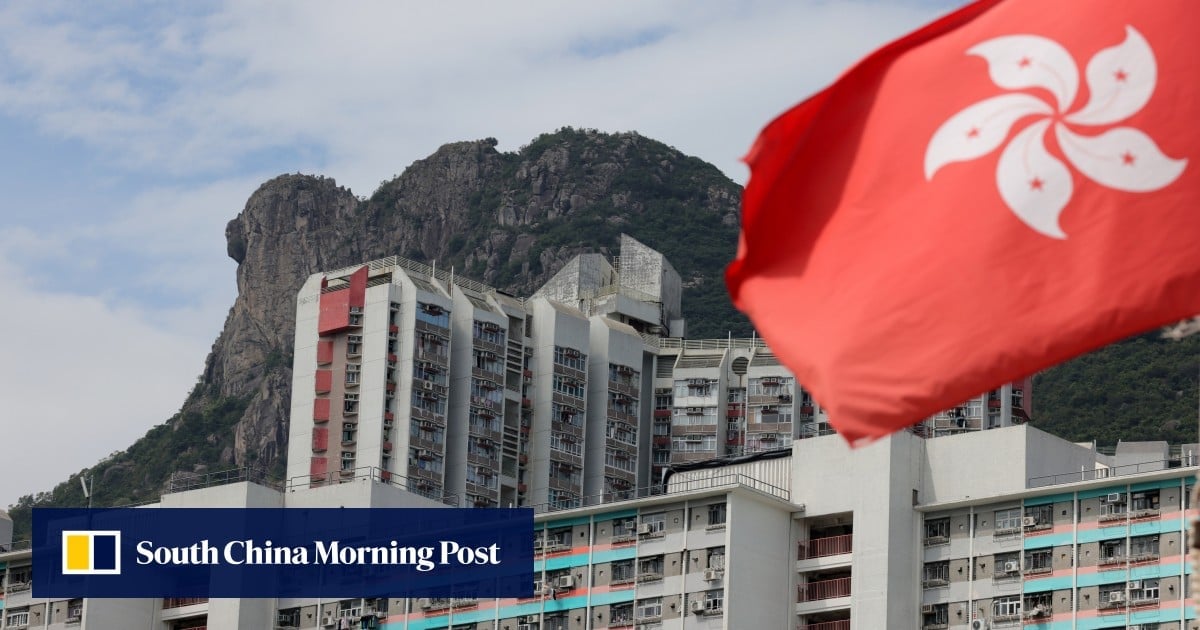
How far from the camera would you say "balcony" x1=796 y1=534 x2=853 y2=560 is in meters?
80.0

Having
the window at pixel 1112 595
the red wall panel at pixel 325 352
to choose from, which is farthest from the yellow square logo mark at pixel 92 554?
the window at pixel 1112 595

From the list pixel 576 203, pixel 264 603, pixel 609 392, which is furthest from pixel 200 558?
pixel 576 203

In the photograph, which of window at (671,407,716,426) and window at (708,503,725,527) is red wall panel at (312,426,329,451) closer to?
window at (671,407,716,426)

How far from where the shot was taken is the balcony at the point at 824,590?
79.4m

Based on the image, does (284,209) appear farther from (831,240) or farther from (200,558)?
(831,240)

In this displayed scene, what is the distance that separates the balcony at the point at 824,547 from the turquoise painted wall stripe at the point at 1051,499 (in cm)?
644

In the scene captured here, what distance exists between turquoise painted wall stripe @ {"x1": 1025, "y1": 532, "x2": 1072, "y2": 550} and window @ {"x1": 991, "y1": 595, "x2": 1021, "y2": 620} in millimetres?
1720

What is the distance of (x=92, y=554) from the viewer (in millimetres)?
94750

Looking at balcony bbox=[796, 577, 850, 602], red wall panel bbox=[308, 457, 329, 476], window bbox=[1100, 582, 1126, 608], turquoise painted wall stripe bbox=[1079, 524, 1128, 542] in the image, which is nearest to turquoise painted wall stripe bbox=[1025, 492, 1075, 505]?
turquoise painted wall stripe bbox=[1079, 524, 1128, 542]

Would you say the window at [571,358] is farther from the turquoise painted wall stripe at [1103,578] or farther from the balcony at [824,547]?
the turquoise painted wall stripe at [1103,578]

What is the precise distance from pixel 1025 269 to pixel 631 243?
124697mm

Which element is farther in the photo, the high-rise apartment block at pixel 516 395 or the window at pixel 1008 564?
the high-rise apartment block at pixel 516 395

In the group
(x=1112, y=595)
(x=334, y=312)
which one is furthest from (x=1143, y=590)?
(x=334, y=312)

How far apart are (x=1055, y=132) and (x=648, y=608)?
66451 millimetres
